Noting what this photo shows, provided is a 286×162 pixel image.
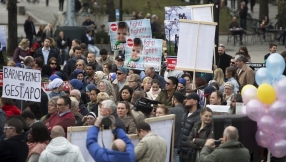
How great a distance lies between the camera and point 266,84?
11766mm

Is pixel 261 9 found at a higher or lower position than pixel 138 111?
higher

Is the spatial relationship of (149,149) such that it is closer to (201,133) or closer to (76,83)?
(201,133)

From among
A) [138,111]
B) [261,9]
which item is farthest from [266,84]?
[261,9]

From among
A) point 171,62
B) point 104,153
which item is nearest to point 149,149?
point 104,153

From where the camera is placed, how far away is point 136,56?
59.4 feet

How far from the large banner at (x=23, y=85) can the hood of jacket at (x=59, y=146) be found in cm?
365

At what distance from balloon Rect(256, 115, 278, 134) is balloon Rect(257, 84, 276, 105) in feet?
0.75

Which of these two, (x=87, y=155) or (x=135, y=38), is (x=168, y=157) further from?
(x=135, y=38)

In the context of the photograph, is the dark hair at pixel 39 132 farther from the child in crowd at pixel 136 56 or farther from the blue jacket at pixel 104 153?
the child in crowd at pixel 136 56

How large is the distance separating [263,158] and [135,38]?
21.3 feet

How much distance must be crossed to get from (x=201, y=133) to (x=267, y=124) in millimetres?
963

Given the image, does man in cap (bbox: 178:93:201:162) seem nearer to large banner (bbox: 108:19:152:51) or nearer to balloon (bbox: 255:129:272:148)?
balloon (bbox: 255:129:272:148)

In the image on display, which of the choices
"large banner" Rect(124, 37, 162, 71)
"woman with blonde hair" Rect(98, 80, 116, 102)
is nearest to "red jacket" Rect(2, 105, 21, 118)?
"woman with blonde hair" Rect(98, 80, 116, 102)

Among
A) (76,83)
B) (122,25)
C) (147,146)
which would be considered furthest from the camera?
(122,25)
